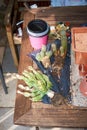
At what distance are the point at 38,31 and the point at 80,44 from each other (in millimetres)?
250

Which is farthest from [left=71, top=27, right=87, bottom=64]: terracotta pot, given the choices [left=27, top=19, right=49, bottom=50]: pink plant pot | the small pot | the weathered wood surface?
the weathered wood surface

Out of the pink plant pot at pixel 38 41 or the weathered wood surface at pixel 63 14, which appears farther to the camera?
the weathered wood surface at pixel 63 14

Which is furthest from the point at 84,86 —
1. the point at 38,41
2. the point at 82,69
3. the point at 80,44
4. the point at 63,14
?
the point at 63,14

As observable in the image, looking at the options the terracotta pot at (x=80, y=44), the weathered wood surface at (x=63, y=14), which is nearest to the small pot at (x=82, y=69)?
Answer: the terracotta pot at (x=80, y=44)

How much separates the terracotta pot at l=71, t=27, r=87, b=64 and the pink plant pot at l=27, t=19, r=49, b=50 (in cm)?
17

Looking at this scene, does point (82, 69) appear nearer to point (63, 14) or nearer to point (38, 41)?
point (38, 41)

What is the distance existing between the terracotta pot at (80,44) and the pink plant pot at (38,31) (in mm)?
167

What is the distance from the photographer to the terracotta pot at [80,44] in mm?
1214

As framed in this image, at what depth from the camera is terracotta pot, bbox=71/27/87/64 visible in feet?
3.98

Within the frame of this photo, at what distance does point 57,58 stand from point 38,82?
0.24m

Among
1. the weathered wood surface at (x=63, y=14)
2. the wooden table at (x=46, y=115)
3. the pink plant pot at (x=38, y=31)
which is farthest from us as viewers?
the weathered wood surface at (x=63, y=14)

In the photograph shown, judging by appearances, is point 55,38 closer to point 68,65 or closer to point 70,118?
point 68,65

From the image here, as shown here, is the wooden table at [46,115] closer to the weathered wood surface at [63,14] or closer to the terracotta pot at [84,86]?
the terracotta pot at [84,86]

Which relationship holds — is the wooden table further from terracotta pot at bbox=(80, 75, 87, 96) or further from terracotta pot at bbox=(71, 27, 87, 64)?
terracotta pot at bbox=(71, 27, 87, 64)
